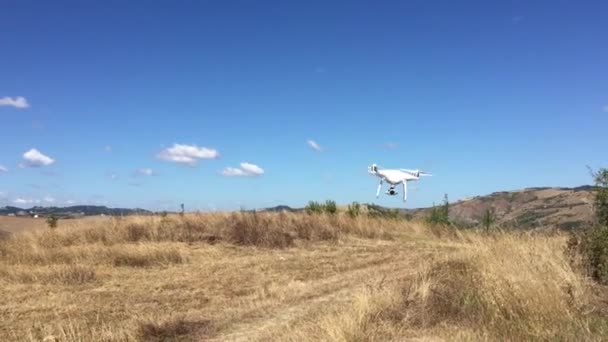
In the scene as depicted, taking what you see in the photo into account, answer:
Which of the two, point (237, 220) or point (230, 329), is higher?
point (237, 220)

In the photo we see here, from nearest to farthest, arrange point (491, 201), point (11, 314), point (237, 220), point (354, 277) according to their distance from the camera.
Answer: point (11, 314) < point (354, 277) < point (237, 220) < point (491, 201)

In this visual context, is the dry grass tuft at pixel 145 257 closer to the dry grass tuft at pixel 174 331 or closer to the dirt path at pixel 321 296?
the dirt path at pixel 321 296

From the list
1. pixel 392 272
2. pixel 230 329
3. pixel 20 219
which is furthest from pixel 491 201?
pixel 20 219

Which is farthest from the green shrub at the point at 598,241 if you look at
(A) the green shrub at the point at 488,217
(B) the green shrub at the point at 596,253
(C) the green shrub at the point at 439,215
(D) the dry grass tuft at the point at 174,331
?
(C) the green shrub at the point at 439,215

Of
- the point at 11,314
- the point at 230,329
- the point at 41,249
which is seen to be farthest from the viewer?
the point at 41,249

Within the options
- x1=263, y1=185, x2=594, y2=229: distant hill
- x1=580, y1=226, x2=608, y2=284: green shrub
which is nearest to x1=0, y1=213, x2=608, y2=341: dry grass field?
x1=580, y1=226, x2=608, y2=284: green shrub

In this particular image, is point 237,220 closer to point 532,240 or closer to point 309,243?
point 309,243
